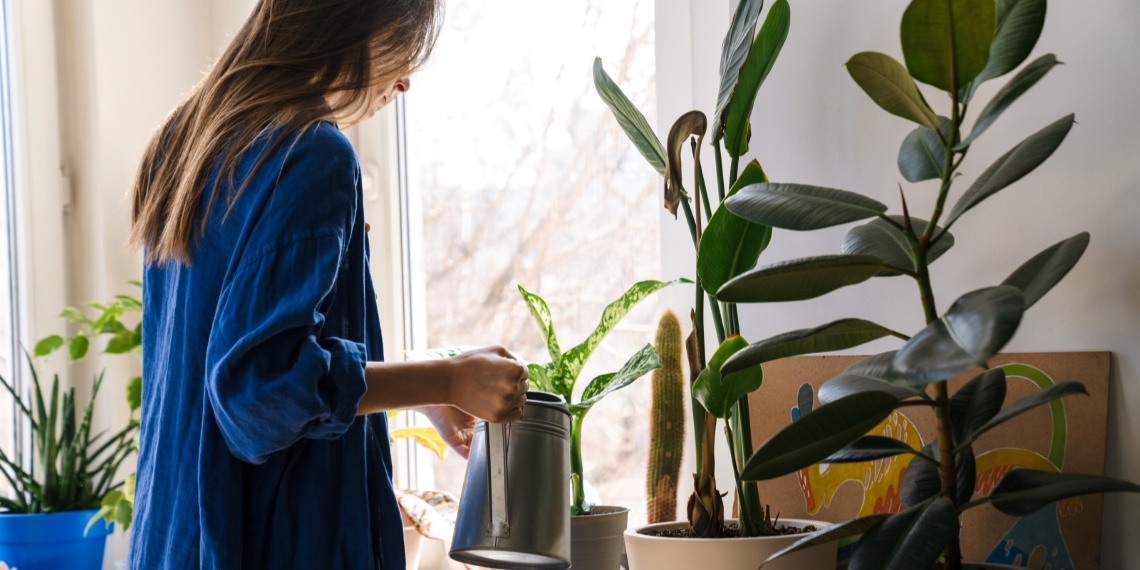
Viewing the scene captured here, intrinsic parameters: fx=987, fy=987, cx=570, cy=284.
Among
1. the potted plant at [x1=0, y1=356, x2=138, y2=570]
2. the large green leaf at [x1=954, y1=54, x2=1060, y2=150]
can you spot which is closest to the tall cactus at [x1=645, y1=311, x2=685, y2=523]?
the large green leaf at [x1=954, y1=54, x2=1060, y2=150]

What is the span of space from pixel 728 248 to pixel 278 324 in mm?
519

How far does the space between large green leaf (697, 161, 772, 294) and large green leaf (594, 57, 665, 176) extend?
0.20 metres

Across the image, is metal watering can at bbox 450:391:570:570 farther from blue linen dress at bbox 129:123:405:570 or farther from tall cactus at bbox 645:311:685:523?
tall cactus at bbox 645:311:685:523

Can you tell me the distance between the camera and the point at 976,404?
950mm

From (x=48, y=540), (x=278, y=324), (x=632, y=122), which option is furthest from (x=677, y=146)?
(x=48, y=540)

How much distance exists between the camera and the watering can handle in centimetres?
95

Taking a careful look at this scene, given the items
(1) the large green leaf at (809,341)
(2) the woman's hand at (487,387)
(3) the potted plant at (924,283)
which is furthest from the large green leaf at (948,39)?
(2) the woman's hand at (487,387)

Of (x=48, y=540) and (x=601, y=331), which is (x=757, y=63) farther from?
(x=48, y=540)

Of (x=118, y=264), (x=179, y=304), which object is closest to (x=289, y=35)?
(x=179, y=304)

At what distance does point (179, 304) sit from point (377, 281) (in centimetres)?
112

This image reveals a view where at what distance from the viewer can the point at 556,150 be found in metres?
1.91

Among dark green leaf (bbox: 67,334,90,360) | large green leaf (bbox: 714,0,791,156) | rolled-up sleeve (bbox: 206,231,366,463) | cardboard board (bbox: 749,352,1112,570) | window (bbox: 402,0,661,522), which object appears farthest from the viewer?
dark green leaf (bbox: 67,334,90,360)

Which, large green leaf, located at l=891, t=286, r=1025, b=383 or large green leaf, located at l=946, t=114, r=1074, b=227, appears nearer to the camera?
large green leaf, located at l=891, t=286, r=1025, b=383

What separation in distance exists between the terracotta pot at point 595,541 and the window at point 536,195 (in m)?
0.51
